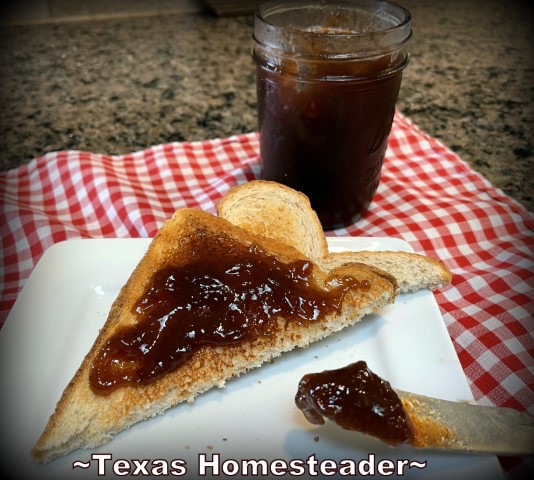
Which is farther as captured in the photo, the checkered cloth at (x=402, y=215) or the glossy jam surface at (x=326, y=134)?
the glossy jam surface at (x=326, y=134)

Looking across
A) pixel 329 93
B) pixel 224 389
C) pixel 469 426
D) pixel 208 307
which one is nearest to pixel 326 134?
pixel 329 93

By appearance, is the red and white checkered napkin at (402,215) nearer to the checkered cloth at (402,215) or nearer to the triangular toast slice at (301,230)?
the checkered cloth at (402,215)

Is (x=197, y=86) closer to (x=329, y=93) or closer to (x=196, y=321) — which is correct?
(x=329, y=93)

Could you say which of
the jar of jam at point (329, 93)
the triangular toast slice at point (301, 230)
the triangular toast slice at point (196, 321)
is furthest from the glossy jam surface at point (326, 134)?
the triangular toast slice at point (196, 321)

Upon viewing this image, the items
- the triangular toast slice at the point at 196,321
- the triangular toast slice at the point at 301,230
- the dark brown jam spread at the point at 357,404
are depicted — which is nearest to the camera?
the dark brown jam spread at the point at 357,404

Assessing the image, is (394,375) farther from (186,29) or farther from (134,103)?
(186,29)

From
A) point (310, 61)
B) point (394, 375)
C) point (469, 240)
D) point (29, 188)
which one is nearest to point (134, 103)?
point (29, 188)

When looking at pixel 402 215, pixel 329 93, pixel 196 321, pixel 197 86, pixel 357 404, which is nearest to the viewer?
pixel 357 404
